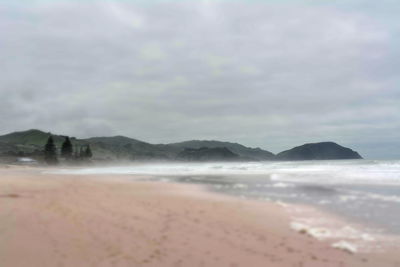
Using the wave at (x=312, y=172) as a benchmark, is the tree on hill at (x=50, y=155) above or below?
above

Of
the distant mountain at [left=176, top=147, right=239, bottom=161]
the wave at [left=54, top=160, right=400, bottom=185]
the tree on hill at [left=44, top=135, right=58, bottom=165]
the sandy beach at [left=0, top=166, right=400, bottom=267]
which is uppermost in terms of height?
the distant mountain at [left=176, top=147, right=239, bottom=161]

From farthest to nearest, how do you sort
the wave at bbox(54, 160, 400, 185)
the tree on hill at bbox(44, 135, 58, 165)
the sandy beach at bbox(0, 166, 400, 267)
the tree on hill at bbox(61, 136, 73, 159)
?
the tree on hill at bbox(61, 136, 73, 159) → the tree on hill at bbox(44, 135, 58, 165) → the wave at bbox(54, 160, 400, 185) → the sandy beach at bbox(0, 166, 400, 267)

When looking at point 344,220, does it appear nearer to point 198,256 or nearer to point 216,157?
point 198,256

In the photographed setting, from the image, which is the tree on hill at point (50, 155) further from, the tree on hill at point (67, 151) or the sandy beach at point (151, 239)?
the sandy beach at point (151, 239)

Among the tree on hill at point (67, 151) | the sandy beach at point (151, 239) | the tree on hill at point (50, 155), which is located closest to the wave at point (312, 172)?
the sandy beach at point (151, 239)

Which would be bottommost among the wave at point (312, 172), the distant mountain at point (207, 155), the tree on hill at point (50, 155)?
the wave at point (312, 172)

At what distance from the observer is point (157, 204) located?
483 inches

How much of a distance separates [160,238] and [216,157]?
609 ft

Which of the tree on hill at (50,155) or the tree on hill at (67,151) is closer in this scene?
the tree on hill at (50,155)

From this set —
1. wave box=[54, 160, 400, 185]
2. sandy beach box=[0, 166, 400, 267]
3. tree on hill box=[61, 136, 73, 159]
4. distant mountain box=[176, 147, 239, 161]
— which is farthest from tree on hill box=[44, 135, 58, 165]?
distant mountain box=[176, 147, 239, 161]

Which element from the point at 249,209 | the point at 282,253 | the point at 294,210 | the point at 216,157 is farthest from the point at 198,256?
the point at 216,157

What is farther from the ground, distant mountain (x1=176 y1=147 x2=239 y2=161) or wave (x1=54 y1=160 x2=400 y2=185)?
distant mountain (x1=176 y1=147 x2=239 y2=161)

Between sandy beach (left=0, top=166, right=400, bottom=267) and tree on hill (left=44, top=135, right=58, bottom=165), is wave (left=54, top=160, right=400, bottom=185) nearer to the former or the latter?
sandy beach (left=0, top=166, right=400, bottom=267)

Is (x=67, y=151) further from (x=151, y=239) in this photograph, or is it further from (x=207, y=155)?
(x=207, y=155)
